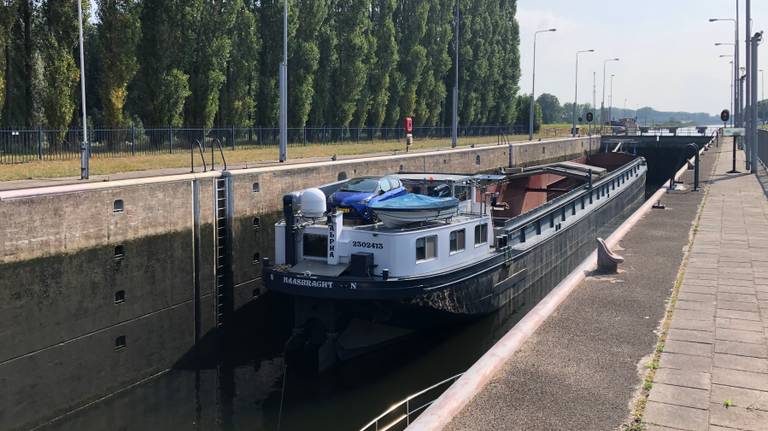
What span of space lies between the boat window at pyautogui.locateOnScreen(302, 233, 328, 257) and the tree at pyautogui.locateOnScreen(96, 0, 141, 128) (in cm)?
1822

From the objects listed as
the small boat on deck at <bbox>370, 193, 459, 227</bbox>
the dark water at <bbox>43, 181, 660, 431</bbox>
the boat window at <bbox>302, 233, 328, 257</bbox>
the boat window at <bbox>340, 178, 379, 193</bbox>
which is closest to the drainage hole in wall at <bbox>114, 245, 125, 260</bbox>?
the dark water at <bbox>43, 181, 660, 431</bbox>

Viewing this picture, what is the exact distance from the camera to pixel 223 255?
18969 millimetres

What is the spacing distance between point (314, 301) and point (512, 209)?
16886mm

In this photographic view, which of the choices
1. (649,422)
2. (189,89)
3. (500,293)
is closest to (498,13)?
(189,89)

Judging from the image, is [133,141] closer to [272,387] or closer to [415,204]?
[272,387]

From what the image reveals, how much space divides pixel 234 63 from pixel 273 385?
26.0 metres


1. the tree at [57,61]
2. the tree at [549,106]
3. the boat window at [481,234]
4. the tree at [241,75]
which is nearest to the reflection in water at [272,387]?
the boat window at [481,234]

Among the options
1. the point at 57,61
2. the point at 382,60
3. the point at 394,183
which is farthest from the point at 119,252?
the point at 382,60

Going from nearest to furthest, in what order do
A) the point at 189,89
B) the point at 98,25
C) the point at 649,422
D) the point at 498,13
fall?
the point at 649,422
the point at 98,25
the point at 189,89
the point at 498,13

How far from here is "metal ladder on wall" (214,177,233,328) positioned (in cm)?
1850

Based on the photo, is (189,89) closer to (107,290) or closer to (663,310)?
(107,290)

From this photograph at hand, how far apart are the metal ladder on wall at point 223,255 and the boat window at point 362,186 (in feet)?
12.1

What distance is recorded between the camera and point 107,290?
15.3 m

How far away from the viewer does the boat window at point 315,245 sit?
55.2 ft
